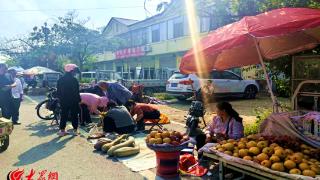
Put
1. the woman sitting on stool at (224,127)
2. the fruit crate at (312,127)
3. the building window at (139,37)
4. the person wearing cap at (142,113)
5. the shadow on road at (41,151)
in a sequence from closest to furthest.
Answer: the fruit crate at (312,127) → the woman sitting on stool at (224,127) → the shadow on road at (41,151) → the person wearing cap at (142,113) → the building window at (139,37)

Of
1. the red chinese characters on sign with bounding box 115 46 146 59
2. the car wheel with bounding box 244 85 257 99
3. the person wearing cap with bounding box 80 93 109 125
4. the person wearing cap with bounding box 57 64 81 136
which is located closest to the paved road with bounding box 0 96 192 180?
the person wearing cap with bounding box 57 64 81 136

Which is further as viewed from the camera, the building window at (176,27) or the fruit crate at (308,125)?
the building window at (176,27)

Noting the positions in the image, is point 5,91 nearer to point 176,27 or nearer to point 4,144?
point 4,144

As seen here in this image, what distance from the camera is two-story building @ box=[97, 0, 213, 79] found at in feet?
80.4

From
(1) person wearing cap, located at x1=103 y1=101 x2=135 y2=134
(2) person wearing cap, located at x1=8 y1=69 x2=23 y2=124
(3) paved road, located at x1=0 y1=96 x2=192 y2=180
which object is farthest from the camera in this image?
(2) person wearing cap, located at x1=8 y1=69 x2=23 y2=124

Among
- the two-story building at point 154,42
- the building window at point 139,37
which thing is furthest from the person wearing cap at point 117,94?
the building window at point 139,37

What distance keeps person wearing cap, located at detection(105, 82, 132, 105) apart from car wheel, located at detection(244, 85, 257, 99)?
893cm

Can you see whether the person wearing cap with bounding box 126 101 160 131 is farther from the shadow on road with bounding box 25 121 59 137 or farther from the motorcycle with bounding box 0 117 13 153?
the motorcycle with bounding box 0 117 13 153

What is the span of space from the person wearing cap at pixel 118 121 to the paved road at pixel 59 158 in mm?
726

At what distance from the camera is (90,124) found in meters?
10.4

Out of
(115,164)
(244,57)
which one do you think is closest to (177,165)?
(115,164)

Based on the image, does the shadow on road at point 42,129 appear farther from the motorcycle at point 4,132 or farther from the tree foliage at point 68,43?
the tree foliage at point 68,43

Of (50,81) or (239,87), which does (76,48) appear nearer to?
(50,81)

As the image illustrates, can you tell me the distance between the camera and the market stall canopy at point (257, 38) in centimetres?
482
